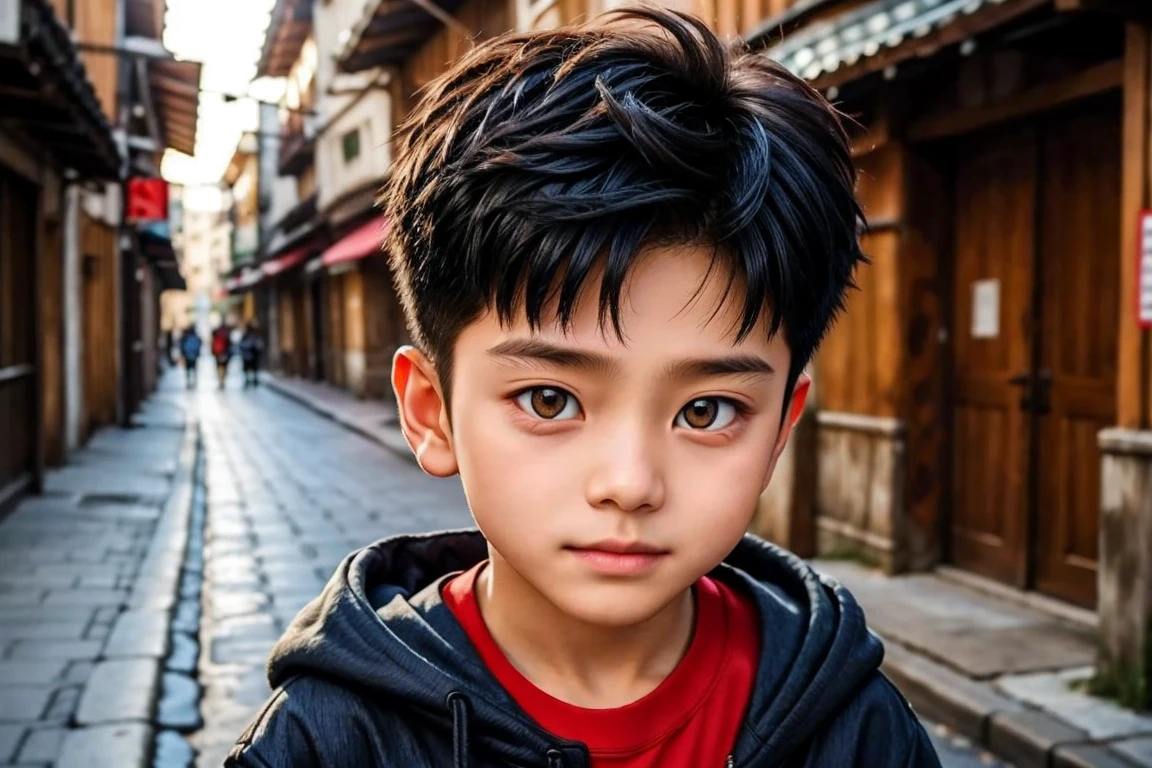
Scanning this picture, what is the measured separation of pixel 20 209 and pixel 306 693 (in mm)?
10639

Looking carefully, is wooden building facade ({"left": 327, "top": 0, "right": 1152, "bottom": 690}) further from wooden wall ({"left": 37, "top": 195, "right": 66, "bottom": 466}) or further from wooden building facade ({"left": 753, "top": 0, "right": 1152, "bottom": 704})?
wooden wall ({"left": 37, "top": 195, "right": 66, "bottom": 466})

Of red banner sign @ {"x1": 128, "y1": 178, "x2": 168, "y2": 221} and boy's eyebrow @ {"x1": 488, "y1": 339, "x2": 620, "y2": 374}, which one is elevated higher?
red banner sign @ {"x1": 128, "y1": 178, "x2": 168, "y2": 221}

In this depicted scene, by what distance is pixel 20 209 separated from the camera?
10680mm

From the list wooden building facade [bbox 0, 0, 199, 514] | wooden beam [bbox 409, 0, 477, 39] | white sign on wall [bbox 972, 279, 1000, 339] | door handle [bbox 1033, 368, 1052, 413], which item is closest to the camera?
door handle [bbox 1033, 368, 1052, 413]

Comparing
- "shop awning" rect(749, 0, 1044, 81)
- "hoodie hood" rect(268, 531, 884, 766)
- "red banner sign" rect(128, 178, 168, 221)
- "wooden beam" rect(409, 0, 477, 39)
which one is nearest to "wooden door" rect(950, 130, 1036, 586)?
"shop awning" rect(749, 0, 1044, 81)

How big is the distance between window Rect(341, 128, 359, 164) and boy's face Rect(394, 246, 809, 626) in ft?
81.7

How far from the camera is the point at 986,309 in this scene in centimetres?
659

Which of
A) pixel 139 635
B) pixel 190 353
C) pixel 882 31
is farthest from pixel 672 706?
pixel 190 353

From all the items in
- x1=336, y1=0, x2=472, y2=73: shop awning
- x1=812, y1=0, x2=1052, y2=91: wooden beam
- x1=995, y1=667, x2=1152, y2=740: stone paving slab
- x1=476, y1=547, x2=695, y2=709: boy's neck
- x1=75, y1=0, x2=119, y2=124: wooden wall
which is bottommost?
x1=995, y1=667, x2=1152, y2=740: stone paving slab

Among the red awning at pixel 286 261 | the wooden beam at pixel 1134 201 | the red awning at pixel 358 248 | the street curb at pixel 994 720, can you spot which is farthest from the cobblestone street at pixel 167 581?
the red awning at pixel 286 261

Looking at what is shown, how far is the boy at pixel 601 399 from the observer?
121 centimetres

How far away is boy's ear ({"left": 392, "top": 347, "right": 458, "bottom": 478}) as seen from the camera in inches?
55.5

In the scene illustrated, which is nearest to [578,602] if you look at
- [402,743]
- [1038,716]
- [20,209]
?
[402,743]

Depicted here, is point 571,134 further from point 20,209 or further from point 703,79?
point 20,209
